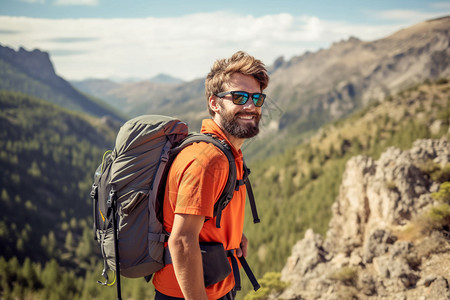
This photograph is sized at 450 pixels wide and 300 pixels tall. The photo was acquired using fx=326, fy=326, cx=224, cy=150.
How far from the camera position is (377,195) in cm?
2094

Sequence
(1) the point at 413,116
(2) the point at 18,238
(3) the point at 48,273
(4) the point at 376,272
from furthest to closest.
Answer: (2) the point at 18,238 < (1) the point at 413,116 < (3) the point at 48,273 < (4) the point at 376,272

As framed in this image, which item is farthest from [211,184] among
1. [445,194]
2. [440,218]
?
[445,194]

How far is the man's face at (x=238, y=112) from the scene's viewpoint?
414 cm

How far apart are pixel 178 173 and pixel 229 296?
1926mm

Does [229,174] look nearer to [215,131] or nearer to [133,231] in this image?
[215,131]

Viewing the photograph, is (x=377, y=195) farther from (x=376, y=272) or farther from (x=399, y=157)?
(x=376, y=272)

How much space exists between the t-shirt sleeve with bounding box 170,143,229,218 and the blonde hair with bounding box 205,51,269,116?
1104 mm

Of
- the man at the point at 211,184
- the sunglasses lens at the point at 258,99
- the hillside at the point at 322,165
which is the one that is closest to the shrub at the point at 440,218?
the man at the point at 211,184

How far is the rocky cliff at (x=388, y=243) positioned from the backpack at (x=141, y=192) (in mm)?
A: 8197

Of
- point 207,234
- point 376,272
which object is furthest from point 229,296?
point 376,272

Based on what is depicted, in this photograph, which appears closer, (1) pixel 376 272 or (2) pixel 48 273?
(1) pixel 376 272

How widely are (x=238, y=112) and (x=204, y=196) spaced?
4.29ft

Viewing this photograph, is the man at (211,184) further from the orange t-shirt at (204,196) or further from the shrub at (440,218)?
the shrub at (440,218)

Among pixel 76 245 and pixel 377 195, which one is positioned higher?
pixel 377 195
